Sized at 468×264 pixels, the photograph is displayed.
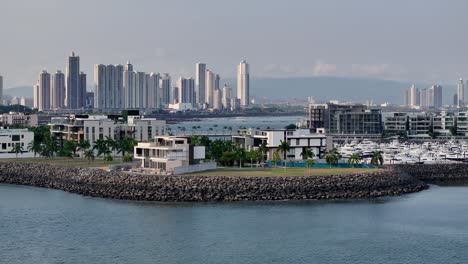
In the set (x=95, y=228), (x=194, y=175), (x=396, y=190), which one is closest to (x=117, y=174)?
(x=194, y=175)

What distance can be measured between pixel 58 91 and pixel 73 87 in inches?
96.7

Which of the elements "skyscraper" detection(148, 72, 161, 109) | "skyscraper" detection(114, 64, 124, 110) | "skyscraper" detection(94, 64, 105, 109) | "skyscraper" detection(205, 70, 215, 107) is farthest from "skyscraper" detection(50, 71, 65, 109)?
"skyscraper" detection(205, 70, 215, 107)

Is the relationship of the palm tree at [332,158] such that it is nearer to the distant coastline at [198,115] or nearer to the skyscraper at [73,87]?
the distant coastline at [198,115]

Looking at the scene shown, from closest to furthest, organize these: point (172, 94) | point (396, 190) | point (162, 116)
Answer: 1. point (396, 190)
2. point (162, 116)
3. point (172, 94)

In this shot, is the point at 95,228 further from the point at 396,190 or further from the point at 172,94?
the point at 172,94

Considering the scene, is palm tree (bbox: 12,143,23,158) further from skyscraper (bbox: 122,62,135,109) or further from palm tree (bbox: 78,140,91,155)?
skyscraper (bbox: 122,62,135,109)

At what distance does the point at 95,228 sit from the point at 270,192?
22.7 feet

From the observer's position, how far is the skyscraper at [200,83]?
18575 cm

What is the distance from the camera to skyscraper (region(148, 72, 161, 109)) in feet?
517

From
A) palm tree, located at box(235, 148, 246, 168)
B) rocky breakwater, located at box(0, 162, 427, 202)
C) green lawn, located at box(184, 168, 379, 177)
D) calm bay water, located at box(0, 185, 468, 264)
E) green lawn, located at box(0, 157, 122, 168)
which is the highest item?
palm tree, located at box(235, 148, 246, 168)

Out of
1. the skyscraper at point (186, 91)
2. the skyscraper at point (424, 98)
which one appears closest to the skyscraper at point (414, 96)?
the skyscraper at point (424, 98)

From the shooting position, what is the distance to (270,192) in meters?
28.1

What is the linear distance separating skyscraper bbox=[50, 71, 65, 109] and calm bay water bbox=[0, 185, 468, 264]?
115 metres

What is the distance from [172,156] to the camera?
31250mm
